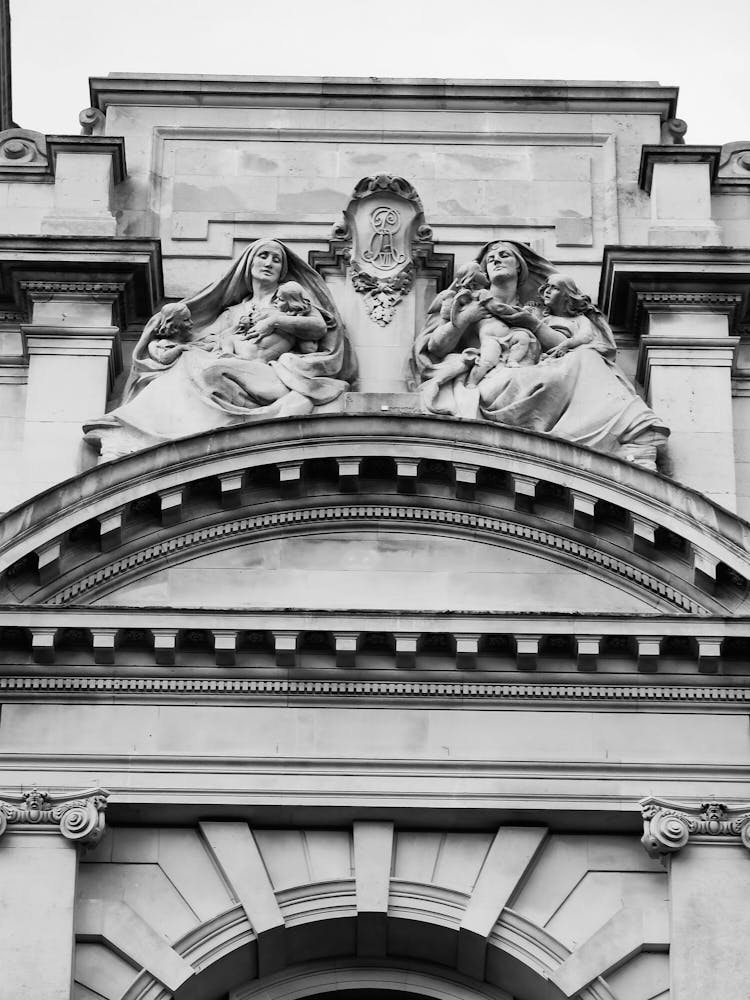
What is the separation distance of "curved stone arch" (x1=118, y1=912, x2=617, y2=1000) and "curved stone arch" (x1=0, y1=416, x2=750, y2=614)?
3.51 m

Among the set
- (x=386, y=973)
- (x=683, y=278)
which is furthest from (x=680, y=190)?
(x=386, y=973)

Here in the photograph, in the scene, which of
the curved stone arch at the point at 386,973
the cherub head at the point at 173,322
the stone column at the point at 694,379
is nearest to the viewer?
Result: the curved stone arch at the point at 386,973

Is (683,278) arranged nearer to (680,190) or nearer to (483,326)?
(680,190)

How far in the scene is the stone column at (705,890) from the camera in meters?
22.8

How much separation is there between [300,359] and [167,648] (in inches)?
150

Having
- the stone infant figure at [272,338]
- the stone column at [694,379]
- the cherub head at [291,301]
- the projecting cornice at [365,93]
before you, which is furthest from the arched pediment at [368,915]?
the projecting cornice at [365,93]

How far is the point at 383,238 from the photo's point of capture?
27875 millimetres

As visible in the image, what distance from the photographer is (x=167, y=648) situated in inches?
952

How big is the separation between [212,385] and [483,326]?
2863mm

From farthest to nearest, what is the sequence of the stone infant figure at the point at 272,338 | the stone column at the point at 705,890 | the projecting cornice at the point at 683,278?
1. the projecting cornice at the point at 683,278
2. the stone infant figure at the point at 272,338
3. the stone column at the point at 705,890

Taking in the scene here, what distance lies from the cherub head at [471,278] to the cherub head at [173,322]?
2.80 metres

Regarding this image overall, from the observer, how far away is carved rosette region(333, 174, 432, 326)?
90.6 feet

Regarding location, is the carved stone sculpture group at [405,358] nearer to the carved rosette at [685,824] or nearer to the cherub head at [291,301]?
the cherub head at [291,301]

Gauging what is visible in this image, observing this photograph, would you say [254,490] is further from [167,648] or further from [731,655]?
[731,655]
